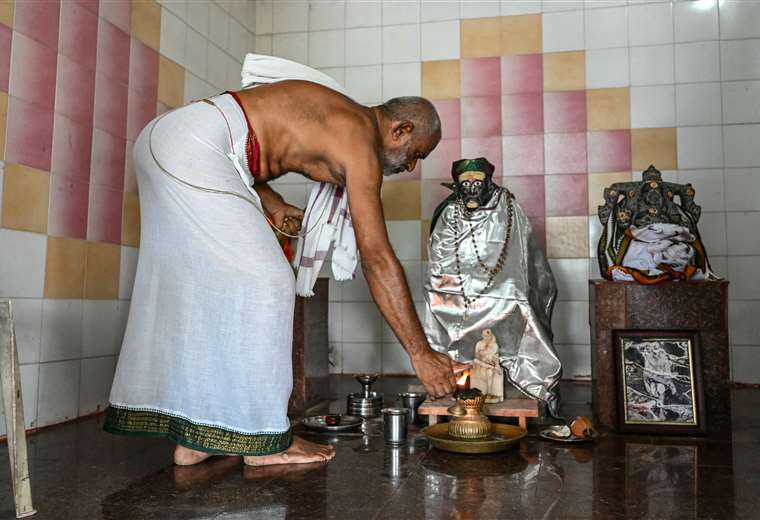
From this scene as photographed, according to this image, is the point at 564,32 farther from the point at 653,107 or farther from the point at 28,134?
the point at 28,134

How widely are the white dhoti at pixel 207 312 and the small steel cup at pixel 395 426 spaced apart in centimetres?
65

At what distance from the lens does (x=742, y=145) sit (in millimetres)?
4598

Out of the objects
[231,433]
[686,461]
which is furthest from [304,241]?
[686,461]

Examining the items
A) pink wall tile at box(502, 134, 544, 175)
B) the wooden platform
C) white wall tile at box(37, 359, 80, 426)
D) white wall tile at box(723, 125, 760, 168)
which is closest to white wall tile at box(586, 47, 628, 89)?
pink wall tile at box(502, 134, 544, 175)

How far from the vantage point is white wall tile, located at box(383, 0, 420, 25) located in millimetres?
5215

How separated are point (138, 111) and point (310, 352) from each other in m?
1.70

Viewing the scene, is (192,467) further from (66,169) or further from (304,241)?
(66,169)

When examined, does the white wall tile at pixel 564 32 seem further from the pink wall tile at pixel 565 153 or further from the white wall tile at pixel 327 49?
the white wall tile at pixel 327 49

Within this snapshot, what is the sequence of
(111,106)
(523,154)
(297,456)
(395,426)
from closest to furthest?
(297,456), (395,426), (111,106), (523,154)

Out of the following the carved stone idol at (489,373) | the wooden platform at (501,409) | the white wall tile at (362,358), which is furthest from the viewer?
the white wall tile at (362,358)

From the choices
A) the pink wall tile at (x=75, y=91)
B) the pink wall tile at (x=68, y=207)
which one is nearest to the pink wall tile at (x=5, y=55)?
the pink wall tile at (x=75, y=91)

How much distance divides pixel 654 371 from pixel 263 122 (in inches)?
83.0

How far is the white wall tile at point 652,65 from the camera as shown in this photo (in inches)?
187

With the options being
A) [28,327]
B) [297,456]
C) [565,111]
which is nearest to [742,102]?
[565,111]
